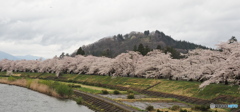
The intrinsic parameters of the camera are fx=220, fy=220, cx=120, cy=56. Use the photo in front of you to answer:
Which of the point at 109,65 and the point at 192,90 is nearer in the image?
the point at 192,90

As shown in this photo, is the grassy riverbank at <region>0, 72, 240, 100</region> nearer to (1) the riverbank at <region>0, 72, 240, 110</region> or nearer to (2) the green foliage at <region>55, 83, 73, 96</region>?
(1) the riverbank at <region>0, 72, 240, 110</region>

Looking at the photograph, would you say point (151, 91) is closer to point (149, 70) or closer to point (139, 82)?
point (139, 82)

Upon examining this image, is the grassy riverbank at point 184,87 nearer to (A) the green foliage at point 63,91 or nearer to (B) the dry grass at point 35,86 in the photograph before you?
(A) the green foliage at point 63,91

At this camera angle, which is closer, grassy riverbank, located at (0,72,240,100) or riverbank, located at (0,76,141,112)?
riverbank, located at (0,76,141,112)

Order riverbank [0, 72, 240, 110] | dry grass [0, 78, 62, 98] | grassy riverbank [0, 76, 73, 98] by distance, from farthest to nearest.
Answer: dry grass [0, 78, 62, 98], grassy riverbank [0, 76, 73, 98], riverbank [0, 72, 240, 110]

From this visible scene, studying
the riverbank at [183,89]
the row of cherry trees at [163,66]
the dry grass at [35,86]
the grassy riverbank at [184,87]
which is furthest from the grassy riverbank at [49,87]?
the row of cherry trees at [163,66]

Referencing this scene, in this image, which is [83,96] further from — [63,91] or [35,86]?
[35,86]

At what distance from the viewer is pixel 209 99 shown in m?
39.7

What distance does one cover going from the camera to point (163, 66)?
6769 centimetres

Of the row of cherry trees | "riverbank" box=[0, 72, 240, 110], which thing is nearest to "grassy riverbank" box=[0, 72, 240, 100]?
"riverbank" box=[0, 72, 240, 110]

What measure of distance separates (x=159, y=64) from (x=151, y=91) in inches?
663

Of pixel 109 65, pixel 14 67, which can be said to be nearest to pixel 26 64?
pixel 14 67

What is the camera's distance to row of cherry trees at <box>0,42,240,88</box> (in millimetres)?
38625

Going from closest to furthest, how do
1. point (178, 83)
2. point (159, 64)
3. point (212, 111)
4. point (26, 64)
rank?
point (212, 111) → point (178, 83) → point (159, 64) → point (26, 64)
